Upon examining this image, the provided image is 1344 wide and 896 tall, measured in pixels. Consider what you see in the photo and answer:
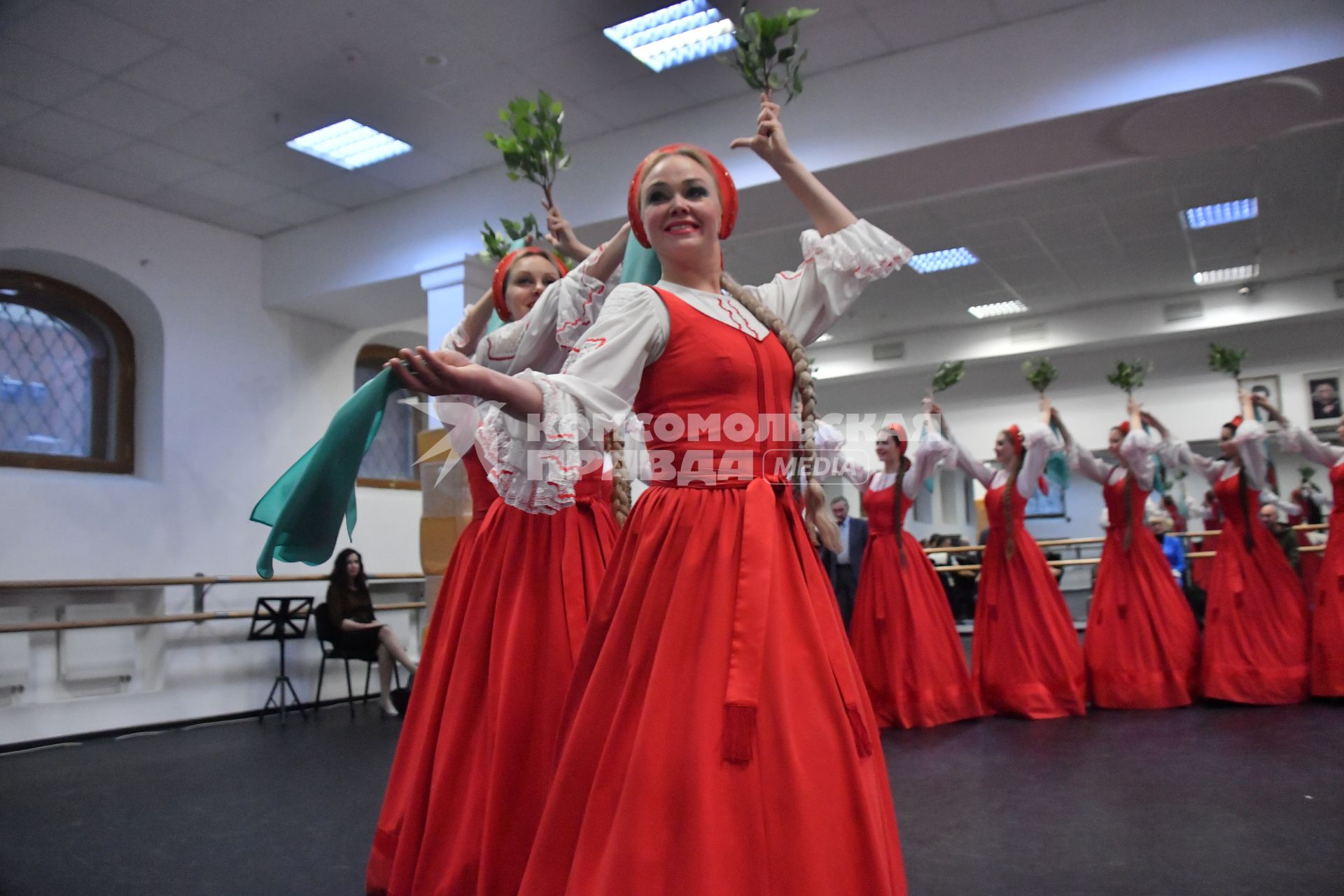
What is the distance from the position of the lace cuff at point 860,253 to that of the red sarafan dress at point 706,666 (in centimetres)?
22

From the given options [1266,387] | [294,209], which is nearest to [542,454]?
[294,209]

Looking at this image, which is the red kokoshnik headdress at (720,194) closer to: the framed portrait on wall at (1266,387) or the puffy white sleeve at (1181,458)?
the puffy white sleeve at (1181,458)

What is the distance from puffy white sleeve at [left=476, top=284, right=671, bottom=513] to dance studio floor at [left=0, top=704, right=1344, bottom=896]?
1.50m

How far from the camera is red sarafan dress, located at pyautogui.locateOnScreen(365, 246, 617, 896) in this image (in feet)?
6.21

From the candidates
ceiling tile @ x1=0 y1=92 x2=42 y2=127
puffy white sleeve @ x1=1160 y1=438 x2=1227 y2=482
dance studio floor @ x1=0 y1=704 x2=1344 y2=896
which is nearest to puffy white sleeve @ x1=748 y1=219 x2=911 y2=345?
dance studio floor @ x1=0 y1=704 x2=1344 y2=896

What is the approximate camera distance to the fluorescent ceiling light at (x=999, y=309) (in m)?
10.5

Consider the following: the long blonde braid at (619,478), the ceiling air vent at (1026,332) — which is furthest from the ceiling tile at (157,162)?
the ceiling air vent at (1026,332)

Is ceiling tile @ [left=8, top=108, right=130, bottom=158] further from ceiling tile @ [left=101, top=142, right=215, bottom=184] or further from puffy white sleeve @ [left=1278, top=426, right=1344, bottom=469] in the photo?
puffy white sleeve @ [left=1278, top=426, right=1344, bottom=469]

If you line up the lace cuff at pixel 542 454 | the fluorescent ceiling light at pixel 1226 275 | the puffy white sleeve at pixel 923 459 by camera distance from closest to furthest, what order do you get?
the lace cuff at pixel 542 454
the puffy white sleeve at pixel 923 459
the fluorescent ceiling light at pixel 1226 275

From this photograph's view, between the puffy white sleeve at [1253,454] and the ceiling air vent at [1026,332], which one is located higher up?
the ceiling air vent at [1026,332]

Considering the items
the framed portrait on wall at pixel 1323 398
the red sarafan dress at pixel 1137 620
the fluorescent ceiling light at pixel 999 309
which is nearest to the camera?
the red sarafan dress at pixel 1137 620

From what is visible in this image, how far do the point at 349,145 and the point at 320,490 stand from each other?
17.6 feet

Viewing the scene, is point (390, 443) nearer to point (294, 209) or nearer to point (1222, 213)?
point (294, 209)

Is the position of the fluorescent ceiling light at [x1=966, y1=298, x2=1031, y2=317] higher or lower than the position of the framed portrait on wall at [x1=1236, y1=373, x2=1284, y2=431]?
higher
